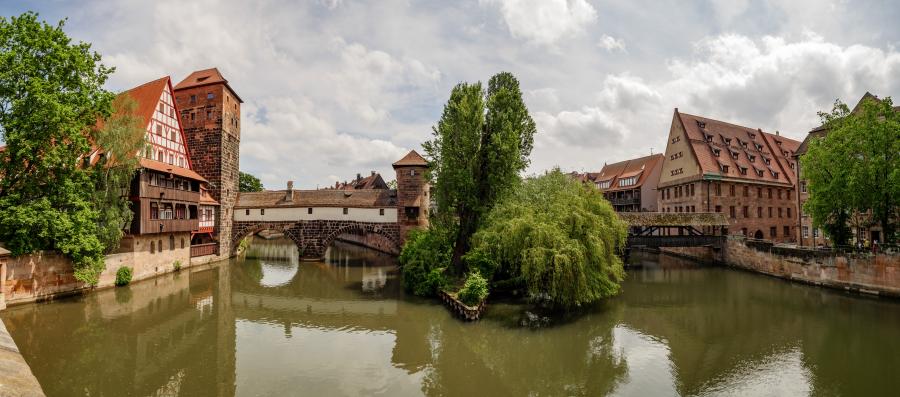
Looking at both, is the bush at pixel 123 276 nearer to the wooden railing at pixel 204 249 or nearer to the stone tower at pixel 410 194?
the wooden railing at pixel 204 249

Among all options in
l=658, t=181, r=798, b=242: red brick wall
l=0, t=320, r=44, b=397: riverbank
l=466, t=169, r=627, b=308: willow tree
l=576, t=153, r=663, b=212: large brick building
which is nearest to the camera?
l=0, t=320, r=44, b=397: riverbank

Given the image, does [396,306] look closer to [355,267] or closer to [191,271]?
[355,267]

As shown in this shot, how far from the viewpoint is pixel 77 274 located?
67.6 ft

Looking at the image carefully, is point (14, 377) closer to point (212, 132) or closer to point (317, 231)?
point (317, 231)

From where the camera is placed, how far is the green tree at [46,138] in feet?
60.4

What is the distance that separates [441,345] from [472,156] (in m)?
10.7

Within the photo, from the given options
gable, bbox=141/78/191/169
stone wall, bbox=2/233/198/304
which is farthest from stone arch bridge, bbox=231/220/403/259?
stone wall, bbox=2/233/198/304

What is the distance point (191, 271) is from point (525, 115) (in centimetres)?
2512

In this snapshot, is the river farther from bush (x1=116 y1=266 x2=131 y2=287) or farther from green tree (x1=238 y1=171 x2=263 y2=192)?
green tree (x1=238 y1=171 x2=263 y2=192)

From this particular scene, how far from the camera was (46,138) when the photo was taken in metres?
19.0

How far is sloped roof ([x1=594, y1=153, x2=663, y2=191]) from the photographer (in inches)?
2100

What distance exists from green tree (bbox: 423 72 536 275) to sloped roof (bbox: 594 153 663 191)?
3474 cm

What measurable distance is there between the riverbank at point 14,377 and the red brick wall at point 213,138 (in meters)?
27.5

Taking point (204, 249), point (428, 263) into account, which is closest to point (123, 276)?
point (204, 249)
